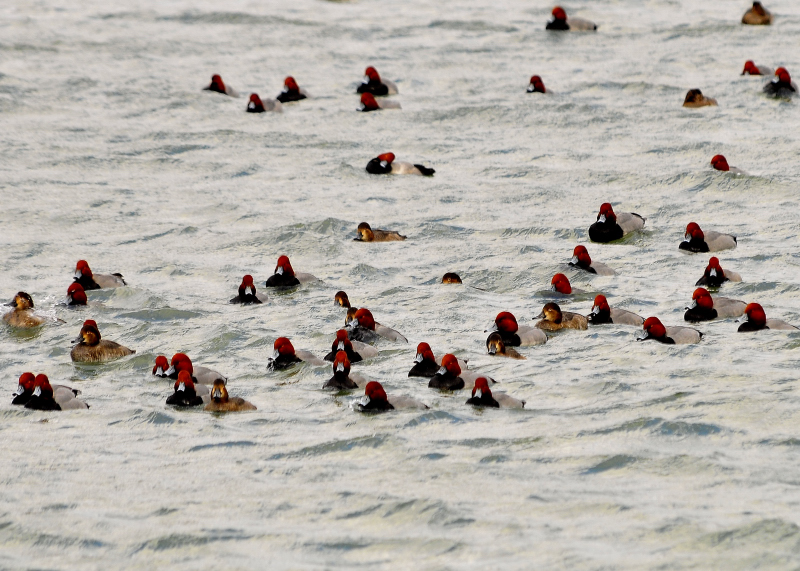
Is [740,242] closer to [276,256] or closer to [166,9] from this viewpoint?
[276,256]

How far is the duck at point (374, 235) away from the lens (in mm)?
18859

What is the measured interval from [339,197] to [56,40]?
43.3 ft

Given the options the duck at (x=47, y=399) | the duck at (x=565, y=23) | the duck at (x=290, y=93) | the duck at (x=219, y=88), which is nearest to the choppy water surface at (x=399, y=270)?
the duck at (x=47, y=399)

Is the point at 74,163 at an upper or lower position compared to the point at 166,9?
lower

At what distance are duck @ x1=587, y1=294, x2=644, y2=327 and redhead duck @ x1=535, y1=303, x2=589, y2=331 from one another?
141 mm

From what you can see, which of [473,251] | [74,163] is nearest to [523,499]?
[473,251]

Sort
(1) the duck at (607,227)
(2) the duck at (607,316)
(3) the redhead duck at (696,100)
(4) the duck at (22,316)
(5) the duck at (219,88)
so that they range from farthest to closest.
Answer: (5) the duck at (219,88), (3) the redhead duck at (696,100), (1) the duck at (607,227), (4) the duck at (22,316), (2) the duck at (607,316)

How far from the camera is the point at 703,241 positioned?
699 inches

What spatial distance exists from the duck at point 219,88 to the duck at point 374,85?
2681 mm

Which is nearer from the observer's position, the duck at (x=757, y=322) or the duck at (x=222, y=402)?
the duck at (x=222, y=402)

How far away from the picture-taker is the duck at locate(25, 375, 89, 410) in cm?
1283

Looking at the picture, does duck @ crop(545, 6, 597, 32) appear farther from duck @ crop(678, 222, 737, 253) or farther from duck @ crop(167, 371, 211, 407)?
duck @ crop(167, 371, 211, 407)

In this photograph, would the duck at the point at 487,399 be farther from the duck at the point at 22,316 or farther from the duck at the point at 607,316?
the duck at the point at 22,316

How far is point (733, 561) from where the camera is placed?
9.72 meters
